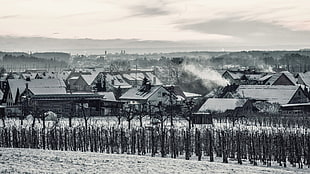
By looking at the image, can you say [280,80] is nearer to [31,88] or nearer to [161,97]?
[161,97]

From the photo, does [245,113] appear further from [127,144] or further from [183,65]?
[183,65]

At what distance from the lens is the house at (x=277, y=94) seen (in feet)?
190

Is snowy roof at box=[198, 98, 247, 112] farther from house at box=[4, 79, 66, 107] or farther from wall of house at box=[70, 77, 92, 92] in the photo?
wall of house at box=[70, 77, 92, 92]

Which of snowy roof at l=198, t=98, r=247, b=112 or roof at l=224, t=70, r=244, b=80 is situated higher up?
roof at l=224, t=70, r=244, b=80

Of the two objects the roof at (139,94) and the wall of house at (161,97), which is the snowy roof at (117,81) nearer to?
the roof at (139,94)

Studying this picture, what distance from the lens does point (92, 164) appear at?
70.5 ft

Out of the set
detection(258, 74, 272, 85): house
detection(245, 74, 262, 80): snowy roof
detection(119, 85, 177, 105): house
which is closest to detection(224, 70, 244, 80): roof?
detection(245, 74, 262, 80): snowy roof

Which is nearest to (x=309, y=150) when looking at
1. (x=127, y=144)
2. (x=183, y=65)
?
(x=127, y=144)

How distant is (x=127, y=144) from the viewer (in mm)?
32812

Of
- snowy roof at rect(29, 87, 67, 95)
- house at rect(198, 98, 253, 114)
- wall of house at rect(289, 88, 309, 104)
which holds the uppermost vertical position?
snowy roof at rect(29, 87, 67, 95)

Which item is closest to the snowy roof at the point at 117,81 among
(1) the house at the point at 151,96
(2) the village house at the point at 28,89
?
(1) the house at the point at 151,96

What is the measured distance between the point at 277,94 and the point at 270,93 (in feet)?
3.40

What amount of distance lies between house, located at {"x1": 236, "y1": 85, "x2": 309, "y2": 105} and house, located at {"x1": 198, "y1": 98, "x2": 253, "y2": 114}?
4115 millimetres

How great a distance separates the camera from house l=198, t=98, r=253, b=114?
55.0 m
